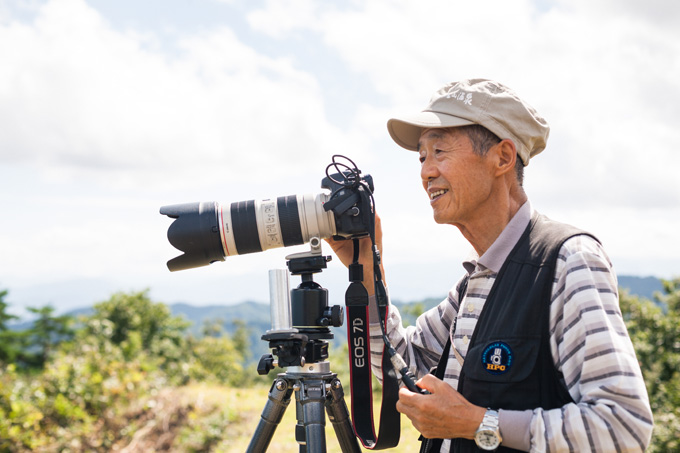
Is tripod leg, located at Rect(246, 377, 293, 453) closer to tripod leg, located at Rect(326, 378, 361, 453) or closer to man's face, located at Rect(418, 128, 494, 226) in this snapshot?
tripod leg, located at Rect(326, 378, 361, 453)

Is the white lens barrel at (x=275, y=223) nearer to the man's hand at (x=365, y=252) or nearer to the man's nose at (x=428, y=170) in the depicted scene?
the man's hand at (x=365, y=252)

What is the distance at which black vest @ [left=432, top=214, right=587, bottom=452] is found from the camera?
5.35 ft

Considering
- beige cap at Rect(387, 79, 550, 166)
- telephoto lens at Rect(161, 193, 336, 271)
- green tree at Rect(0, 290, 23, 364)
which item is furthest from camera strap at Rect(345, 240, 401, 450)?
green tree at Rect(0, 290, 23, 364)

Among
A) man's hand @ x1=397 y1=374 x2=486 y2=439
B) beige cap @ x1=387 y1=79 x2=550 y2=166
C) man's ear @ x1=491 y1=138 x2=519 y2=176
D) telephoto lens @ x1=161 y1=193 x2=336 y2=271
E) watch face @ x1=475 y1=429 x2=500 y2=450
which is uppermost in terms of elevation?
beige cap @ x1=387 y1=79 x2=550 y2=166

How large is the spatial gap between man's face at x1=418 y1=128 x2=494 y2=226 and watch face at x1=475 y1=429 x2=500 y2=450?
2.31 ft

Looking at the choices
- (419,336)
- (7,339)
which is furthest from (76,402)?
(7,339)

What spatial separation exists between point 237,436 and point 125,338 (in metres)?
10.8

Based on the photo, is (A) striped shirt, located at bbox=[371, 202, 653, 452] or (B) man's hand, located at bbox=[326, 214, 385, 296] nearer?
(A) striped shirt, located at bbox=[371, 202, 653, 452]

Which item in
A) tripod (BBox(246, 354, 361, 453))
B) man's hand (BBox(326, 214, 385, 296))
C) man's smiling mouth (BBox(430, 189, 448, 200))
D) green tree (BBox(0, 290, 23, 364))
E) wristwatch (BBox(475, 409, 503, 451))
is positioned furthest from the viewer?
green tree (BBox(0, 290, 23, 364))

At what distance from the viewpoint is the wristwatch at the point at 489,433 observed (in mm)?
1581

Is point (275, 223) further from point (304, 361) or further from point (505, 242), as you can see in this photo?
point (505, 242)

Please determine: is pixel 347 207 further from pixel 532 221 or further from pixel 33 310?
pixel 33 310

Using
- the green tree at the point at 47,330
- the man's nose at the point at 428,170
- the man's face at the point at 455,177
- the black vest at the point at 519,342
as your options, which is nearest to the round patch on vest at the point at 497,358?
the black vest at the point at 519,342

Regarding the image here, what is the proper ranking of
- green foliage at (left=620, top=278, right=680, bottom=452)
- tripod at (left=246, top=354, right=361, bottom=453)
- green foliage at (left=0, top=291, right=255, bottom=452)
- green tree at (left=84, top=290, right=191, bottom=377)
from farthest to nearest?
green tree at (left=84, top=290, right=191, bottom=377)
green foliage at (left=0, top=291, right=255, bottom=452)
green foliage at (left=620, top=278, right=680, bottom=452)
tripod at (left=246, top=354, right=361, bottom=453)
